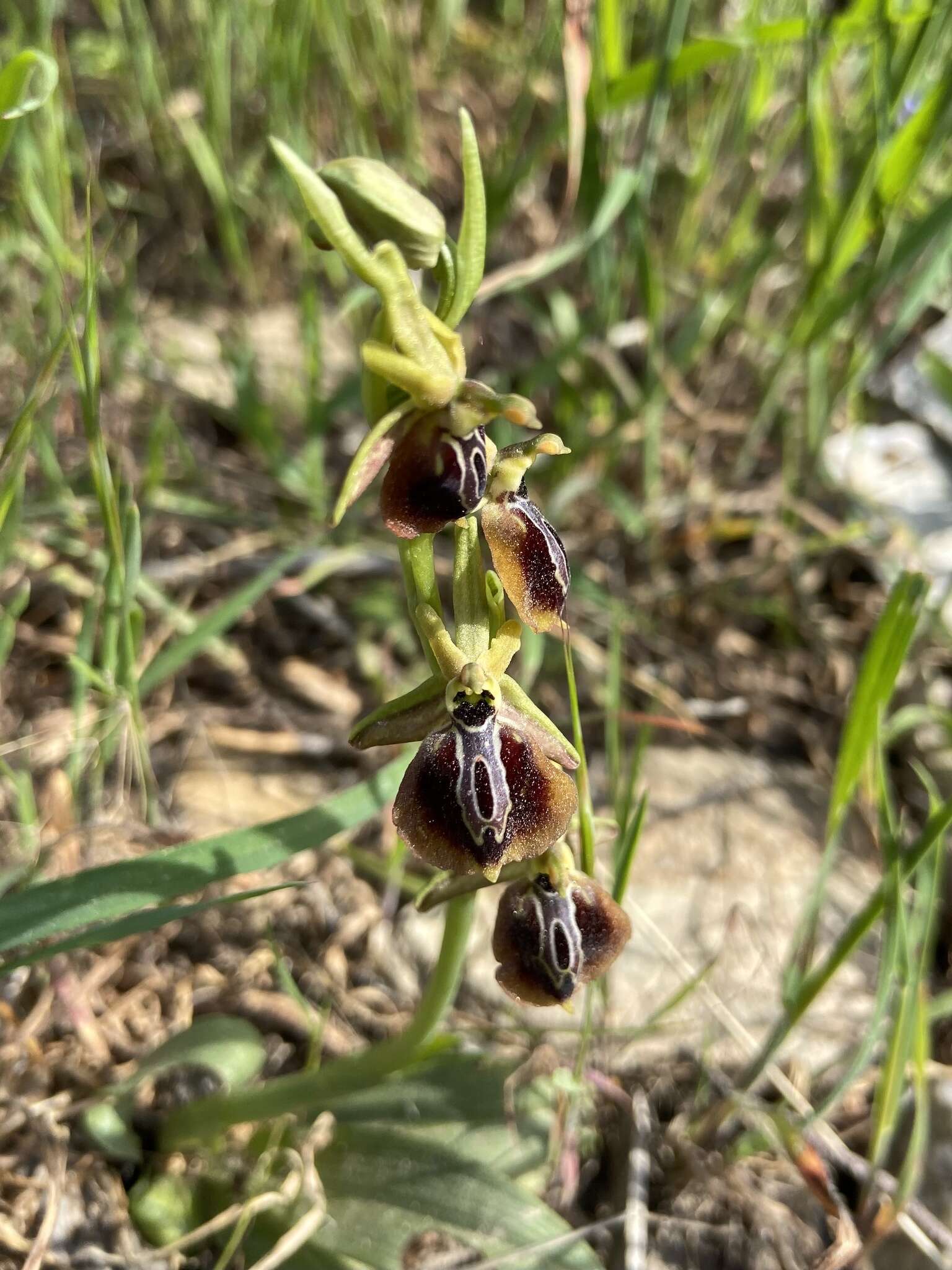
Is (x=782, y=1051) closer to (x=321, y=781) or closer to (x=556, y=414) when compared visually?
(x=321, y=781)

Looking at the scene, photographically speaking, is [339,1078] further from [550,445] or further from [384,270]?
[384,270]

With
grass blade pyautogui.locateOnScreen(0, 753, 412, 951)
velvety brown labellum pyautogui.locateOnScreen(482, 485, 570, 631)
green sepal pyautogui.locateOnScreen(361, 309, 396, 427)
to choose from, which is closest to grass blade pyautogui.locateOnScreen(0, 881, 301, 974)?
grass blade pyautogui.locateOnScreen(0, 753, 412, 951)

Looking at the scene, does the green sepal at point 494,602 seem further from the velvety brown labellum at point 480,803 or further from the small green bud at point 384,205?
the small green bud at point 384,205

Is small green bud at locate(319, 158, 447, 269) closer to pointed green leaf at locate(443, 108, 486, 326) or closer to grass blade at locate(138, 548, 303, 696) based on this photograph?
pointed green leaf at locate(443, 108, 486, 326)

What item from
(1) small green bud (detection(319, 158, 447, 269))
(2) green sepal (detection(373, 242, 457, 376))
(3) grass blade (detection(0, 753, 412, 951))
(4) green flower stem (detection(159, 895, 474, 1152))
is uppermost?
(1) small green bud (detection(319, 158, 447, 269))

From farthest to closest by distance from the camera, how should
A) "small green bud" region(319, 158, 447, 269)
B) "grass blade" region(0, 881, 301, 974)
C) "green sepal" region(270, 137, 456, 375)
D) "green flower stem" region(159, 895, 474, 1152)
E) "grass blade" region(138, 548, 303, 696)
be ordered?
"grass blade" region(138, 548, 303, 696)
"green flower stem" region(159, 895, 474, 1152)
"grass blade" region(0, 881, 301, 974)
"small green bud" region(319, 158, 447, 269)
"green sepal" region(270, 137, 456, 375)

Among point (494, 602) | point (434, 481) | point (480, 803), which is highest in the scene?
point (434, 481)

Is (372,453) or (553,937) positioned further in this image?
(553,937)

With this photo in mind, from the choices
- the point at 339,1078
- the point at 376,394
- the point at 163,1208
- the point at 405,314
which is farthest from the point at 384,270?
the point at 163,1208
